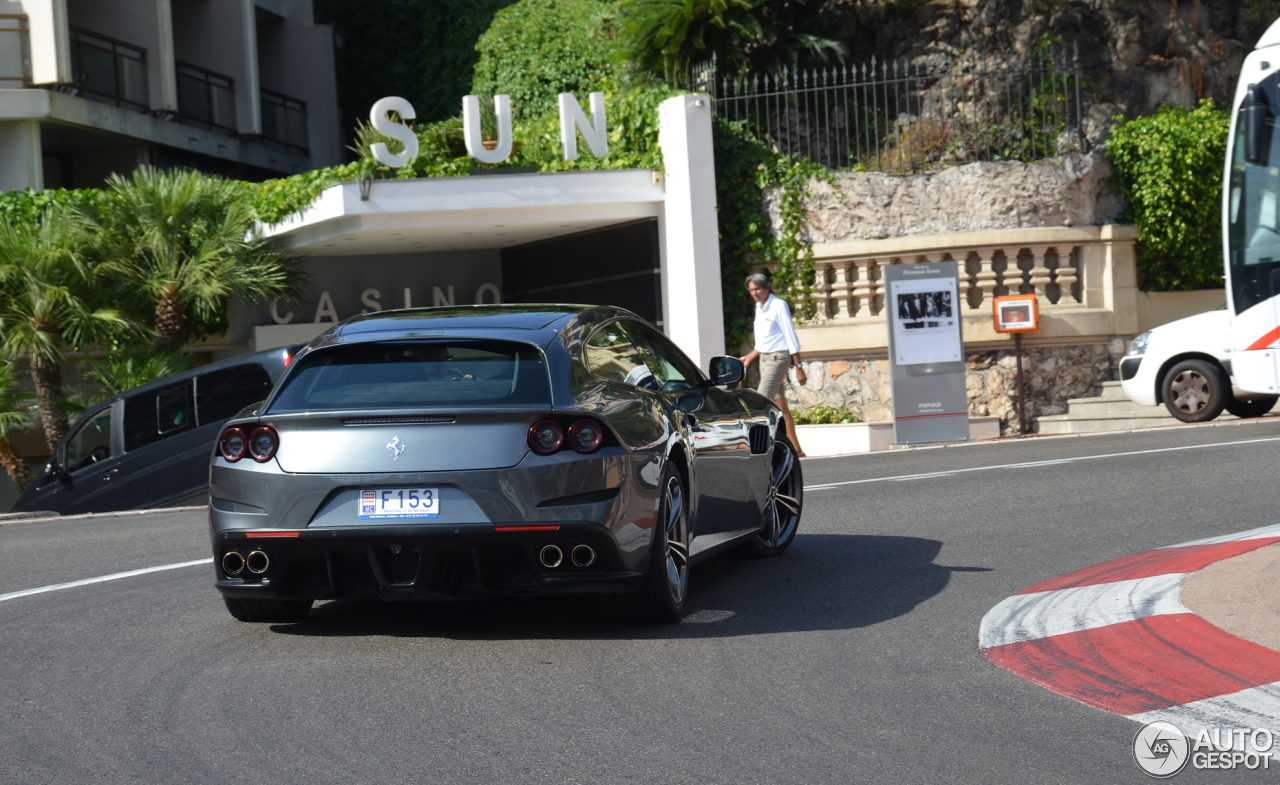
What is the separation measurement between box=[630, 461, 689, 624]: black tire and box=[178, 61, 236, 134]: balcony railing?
25.2m

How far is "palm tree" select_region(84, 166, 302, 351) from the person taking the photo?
1961cm

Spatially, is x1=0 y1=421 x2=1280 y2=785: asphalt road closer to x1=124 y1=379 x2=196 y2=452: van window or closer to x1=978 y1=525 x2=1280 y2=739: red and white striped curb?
x1=978 y1=525 x2=1280 y2=739: red and white striped curb

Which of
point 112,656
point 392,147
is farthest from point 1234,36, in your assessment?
point 112,656

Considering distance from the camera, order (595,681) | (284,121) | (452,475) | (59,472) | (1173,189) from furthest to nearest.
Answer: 1. (284,121)
2. (1173,189)
3. (59,472)
4. (452,475)
5. (595,681)

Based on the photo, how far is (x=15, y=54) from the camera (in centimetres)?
2506

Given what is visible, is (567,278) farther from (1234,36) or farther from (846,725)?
(846,725)

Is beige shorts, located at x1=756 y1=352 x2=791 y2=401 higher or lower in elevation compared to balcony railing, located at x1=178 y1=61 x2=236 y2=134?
lower

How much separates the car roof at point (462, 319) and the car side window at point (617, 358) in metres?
0.18

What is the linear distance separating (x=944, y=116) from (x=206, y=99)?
1675 cm


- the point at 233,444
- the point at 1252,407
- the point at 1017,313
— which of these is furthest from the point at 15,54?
the point at 233,444

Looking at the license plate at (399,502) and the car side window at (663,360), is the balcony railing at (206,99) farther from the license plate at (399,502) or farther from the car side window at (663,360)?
the license plate at (399,502)

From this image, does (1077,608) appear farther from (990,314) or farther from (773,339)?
(990,314)

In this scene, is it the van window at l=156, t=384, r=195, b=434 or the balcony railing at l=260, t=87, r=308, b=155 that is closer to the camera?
the van window at l=156, t=384, r=195, b=434

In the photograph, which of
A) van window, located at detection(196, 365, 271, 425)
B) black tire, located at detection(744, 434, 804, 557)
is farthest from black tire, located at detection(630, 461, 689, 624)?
van window, located at detection(196, 365, 271, 425)
